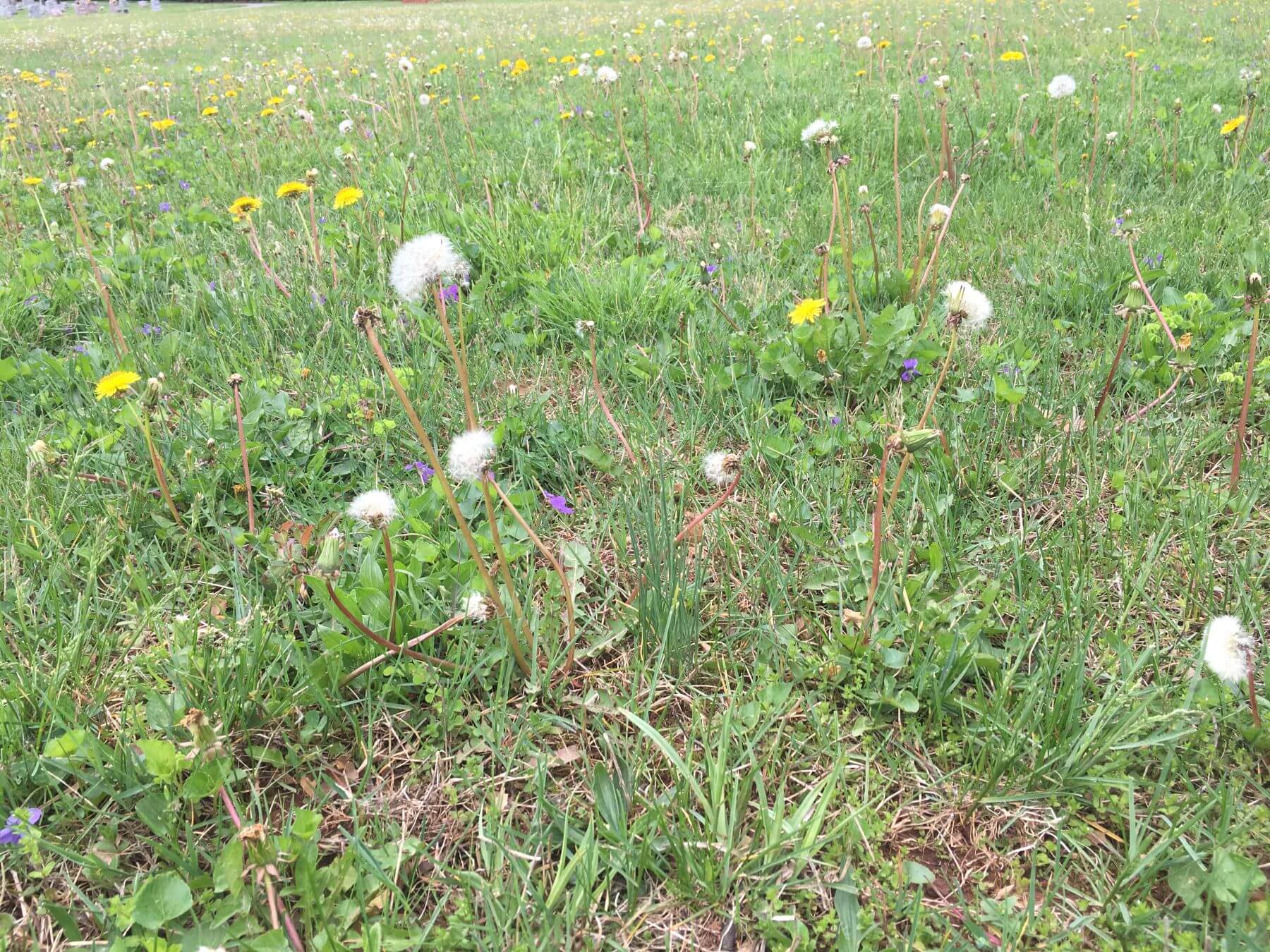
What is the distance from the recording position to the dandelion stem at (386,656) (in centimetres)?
142

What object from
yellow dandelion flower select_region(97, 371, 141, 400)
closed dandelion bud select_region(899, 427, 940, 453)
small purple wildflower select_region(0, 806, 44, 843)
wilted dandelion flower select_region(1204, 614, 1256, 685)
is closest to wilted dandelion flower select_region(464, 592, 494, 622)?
small purple wildflower select_region(0, 806, 44, 843)

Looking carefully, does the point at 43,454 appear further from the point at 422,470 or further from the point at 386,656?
the point at 386,656

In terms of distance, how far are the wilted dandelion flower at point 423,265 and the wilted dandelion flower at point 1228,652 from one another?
4.79ft

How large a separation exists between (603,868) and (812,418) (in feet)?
4.77

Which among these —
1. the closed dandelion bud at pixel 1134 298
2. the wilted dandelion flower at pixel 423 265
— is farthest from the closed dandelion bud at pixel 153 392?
the closed dandelion bud at pixel 1134 298

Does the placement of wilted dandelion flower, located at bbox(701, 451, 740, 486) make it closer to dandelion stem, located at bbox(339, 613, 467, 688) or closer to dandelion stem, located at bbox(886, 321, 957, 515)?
dandelion stem, located at bbox(886, 321, 957, 515)

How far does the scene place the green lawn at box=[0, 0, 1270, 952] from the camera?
1170 mm

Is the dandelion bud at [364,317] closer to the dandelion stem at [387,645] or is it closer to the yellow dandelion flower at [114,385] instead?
the dandelion stem at [387,645]

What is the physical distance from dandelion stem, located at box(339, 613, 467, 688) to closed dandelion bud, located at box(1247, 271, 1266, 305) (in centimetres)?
177

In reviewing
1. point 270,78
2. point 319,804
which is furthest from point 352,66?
point 319,804

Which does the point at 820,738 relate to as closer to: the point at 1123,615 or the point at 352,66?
the point at 1123,615

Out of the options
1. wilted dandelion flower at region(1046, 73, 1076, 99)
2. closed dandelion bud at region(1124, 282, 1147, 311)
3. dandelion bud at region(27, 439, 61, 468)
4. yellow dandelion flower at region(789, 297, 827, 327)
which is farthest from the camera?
wilted dandelion flower at region(1046, 73, 1076, 99)

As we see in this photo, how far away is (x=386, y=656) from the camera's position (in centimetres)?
A: 146

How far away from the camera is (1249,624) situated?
1.49 m
